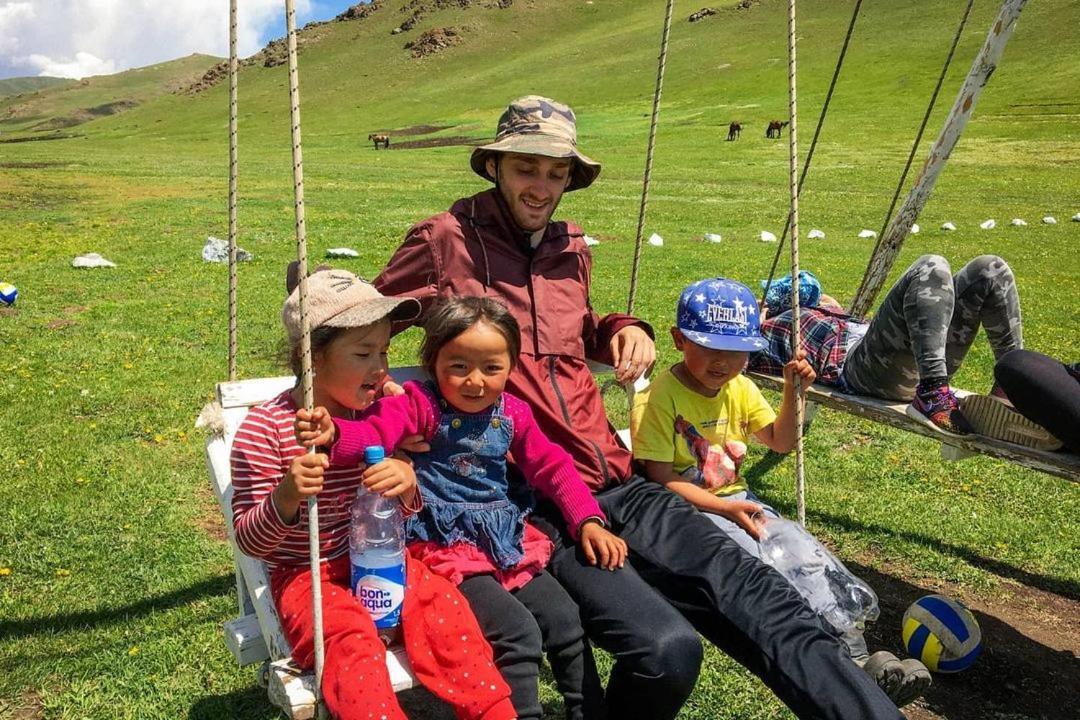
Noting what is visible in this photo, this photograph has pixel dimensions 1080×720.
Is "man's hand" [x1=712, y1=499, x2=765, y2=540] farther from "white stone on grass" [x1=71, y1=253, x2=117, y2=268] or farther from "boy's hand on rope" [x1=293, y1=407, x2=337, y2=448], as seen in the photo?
"white stone on grass" [x1=71, y1=253, x2=117, y2=268]

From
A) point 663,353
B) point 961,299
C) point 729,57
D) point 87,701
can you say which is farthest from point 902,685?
point 729,57

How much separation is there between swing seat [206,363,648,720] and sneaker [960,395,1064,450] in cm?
183

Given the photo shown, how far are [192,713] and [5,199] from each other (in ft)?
64.6

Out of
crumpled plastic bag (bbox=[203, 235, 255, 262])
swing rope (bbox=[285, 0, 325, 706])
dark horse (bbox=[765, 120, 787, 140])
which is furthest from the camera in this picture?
dark horse (bbox=[765, 120, 787, 140])

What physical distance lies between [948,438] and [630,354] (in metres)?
1.77

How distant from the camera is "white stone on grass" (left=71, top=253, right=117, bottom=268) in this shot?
40.9ft

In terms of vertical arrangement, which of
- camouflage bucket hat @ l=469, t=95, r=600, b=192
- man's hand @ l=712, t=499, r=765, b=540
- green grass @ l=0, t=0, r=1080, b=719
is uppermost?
camouflage bucket hat @ l=469, t=95, r=600, b=192

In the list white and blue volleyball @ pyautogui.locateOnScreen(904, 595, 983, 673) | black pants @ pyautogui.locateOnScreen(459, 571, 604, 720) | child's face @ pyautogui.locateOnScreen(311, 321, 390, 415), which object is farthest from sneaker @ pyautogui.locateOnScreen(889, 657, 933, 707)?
child's face @ pyautogui.locateOnScreen(311, 321, 390, 415)

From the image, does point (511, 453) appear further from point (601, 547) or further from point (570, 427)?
point (601, 547)

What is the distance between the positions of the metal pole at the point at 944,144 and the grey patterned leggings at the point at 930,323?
902mm

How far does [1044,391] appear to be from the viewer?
12.5 feet

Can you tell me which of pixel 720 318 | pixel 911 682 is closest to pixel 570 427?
pixel 720 318

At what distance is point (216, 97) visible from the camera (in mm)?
110062

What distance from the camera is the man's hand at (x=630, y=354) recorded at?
11.4 feet
